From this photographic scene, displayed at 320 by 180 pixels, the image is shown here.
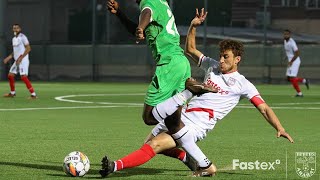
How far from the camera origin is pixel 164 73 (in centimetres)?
1131

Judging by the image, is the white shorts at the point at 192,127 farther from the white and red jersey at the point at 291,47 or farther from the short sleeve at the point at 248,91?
the white and red jersey at the point at 291,47

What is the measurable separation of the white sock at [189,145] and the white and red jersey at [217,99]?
9.8 inches

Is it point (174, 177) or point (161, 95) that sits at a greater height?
point (161, 95)

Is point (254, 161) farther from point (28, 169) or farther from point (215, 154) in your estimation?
point (28, 169)

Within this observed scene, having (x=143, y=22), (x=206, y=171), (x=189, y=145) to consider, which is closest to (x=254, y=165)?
(x=206, y=171)

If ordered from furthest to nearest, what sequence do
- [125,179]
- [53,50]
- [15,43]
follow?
[53,50], [15,43], [125,179]

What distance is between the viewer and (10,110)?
22.7m

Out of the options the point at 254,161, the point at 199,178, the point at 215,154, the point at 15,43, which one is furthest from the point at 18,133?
the point at 15,43

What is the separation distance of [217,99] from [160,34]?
118 centimetres

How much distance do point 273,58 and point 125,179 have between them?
32.4 metres

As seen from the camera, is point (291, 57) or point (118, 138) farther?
point (291, 57)

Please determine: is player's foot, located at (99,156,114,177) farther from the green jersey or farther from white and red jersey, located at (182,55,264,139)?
the green jersey

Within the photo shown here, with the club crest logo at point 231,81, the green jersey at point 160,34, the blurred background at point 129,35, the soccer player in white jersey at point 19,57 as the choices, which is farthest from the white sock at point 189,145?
the blurred background at point 129,35

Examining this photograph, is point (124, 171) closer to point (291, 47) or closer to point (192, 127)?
point (192, 127)
